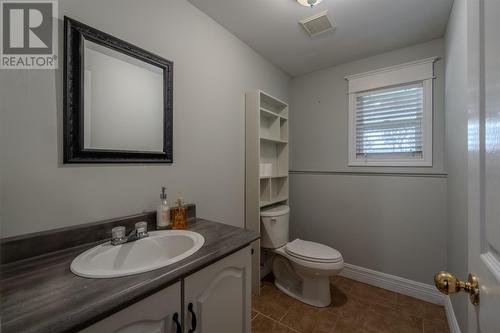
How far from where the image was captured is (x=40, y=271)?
2.28ft

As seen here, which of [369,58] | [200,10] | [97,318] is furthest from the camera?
[369,58]

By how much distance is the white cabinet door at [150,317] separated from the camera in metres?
0.56

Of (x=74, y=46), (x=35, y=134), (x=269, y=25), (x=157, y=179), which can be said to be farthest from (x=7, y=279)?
(x=269, y=25)

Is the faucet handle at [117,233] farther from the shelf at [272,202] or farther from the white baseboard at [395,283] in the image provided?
the white baseboard at [395,283]

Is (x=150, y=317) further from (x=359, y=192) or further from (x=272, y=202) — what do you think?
(x=359, y=192)

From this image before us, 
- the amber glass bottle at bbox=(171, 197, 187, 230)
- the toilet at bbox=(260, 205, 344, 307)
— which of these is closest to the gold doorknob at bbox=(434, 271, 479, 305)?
the amber glass bottle at bbox=(171, 197, 187, 230)

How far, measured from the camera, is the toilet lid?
5.50 ft

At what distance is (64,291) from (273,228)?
154cm

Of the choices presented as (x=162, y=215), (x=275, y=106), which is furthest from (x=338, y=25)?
(x=162, y=215)

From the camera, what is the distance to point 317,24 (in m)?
1.62

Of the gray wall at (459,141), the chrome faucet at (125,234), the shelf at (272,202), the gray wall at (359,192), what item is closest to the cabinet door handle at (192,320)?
the chrome faucet at (125,234)

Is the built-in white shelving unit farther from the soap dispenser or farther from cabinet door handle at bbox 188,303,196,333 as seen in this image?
cabinet door handle at bbox 188,303,196,333

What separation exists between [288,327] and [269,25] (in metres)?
2.31

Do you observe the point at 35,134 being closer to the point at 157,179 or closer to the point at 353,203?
→ the point at 157,179
